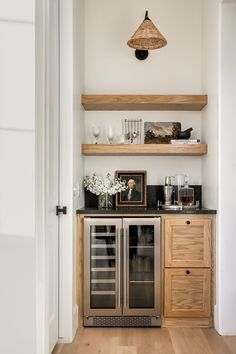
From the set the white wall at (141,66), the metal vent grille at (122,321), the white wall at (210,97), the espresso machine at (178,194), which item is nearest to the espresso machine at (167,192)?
the espresso machine at (178,194)

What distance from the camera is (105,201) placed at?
403 centimetres

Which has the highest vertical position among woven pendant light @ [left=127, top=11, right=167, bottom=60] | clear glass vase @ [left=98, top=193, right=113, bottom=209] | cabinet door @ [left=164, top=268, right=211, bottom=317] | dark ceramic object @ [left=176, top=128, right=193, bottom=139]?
woven pendant light @ [left=127, top=11, right=167, bottom=60]

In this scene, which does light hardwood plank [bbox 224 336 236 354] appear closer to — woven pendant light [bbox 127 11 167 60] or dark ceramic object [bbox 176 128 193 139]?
dark ceramic object [bbox 176 128 193 139]

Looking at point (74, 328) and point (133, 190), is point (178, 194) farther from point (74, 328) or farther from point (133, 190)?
point (74, 328)

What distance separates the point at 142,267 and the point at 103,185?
2.62 ft

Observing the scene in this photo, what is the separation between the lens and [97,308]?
368 cm

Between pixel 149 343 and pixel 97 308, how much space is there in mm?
577

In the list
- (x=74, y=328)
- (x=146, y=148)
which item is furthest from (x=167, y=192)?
A: (x=74, y=328)

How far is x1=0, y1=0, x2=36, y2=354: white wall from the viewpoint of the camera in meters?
2.09

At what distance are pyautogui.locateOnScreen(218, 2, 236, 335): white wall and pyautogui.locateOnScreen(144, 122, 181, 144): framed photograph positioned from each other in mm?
745

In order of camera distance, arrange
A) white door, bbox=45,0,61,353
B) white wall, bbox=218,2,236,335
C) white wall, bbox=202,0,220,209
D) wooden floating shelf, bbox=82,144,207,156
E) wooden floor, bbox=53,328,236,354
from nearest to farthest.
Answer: white door, bbox=45,0,61,353 < wooden floor, bbox=53,328,236,354 < white wall, bbox=218,2,236,335 < white wall, bbox=202,0,220,209 < wooden floating shelf, bbox=82,144,207,156

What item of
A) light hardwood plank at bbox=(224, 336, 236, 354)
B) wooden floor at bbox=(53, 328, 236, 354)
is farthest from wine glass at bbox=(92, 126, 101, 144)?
light hardwood plank at bbox=(224, 336, 236, 354)

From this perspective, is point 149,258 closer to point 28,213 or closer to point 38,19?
point 28,213

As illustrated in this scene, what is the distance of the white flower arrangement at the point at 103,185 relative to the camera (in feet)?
13.0
